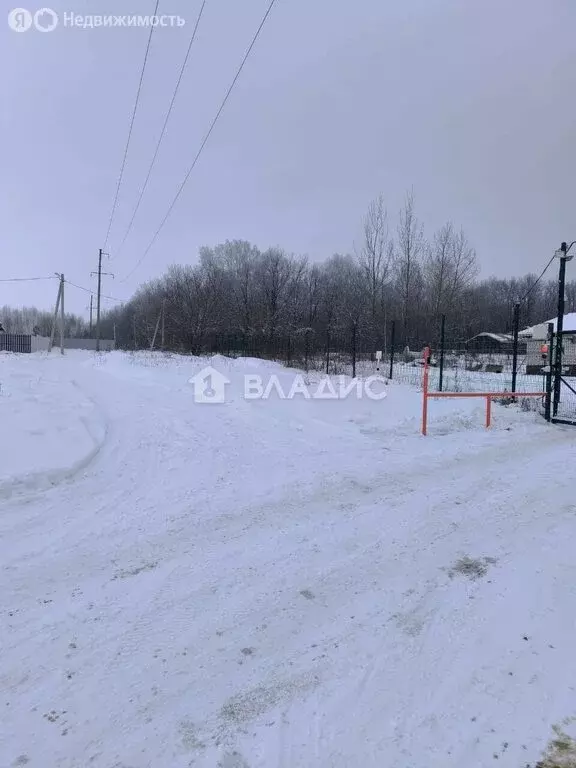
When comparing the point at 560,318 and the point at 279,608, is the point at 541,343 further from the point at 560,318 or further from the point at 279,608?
the point at 279,608

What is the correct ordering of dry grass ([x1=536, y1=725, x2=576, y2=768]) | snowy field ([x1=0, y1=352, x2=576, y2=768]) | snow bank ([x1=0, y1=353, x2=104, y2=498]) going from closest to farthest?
dry grass ([x1=536, y1=725, x2=576, y2=768]) < snowy field ([x1=0, y1=352, x2=576, y2=768]) < snow bank ([x1=0, y1=353, x2=104, y2=498])

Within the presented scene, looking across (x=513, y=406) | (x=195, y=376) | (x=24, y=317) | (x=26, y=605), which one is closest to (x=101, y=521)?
(x=26, y=605)

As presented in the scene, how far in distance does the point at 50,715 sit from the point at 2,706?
9.8 inches

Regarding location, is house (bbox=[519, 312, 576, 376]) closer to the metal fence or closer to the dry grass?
the dry grass

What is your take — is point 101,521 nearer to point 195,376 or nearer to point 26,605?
point 26,605

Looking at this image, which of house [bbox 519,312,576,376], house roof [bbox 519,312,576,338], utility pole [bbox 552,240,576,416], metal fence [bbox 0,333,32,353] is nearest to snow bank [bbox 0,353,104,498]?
utility pole [bbox 552,240,576,416]

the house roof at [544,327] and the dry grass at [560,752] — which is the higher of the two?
the house roof at [544,327]

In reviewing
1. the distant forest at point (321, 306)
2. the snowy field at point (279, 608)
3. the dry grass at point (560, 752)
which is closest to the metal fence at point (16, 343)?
the distant forest at point (321, 306)

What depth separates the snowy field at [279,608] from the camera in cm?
202

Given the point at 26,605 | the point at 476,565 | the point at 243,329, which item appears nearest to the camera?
the point at 26,605

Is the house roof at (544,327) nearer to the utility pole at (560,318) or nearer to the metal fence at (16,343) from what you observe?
the utility pole at (560,318)

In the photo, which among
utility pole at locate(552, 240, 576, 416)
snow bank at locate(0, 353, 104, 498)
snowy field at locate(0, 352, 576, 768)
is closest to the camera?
snowy field at locate(0, 352, 576, 768)

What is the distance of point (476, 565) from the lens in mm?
3584

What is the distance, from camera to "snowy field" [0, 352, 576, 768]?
202cm
